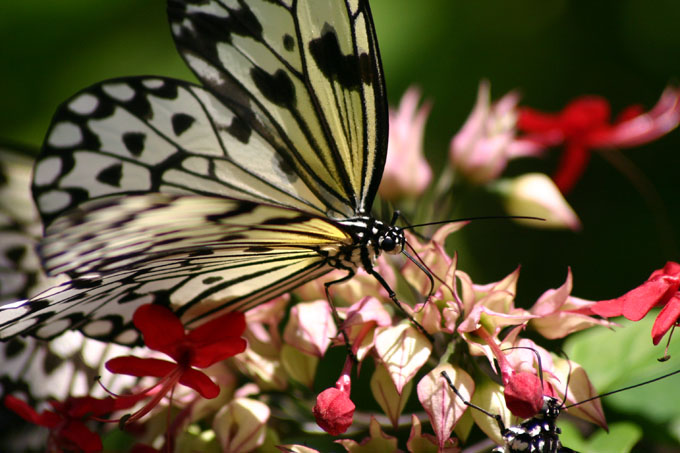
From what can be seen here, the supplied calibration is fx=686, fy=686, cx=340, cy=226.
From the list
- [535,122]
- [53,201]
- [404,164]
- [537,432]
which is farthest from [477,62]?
[537,432]

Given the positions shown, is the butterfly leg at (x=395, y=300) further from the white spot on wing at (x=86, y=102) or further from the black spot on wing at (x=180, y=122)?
the white spot on wing at (x=86, y=102)

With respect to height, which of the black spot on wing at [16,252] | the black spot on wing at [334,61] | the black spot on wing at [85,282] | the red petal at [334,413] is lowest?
the red petal at [334,413]

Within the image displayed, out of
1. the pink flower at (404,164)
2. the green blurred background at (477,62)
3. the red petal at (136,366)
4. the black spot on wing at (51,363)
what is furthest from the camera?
the green blurred background at (477,62)

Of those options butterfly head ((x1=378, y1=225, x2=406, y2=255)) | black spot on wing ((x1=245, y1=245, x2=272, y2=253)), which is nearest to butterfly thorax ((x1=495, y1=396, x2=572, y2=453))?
butterfly head ((x1=378, y1=225, x2=406, y2=255))

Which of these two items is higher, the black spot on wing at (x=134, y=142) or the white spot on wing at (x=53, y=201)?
the black spot on wing at (x=134, y=142)

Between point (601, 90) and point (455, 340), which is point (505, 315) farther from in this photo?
point (601, 90)

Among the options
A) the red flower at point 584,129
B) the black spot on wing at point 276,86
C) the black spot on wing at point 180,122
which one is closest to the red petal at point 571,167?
the red flower at point 584,129

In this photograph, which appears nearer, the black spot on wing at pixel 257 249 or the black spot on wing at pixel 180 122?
the black spot on wing at pixel 257 249

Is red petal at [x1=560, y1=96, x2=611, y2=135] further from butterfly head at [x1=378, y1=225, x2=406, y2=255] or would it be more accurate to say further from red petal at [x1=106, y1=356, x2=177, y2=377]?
red petal at [x1=106, y1=356, x2=177, y2=377]

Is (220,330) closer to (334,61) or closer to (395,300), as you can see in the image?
(395,300)
